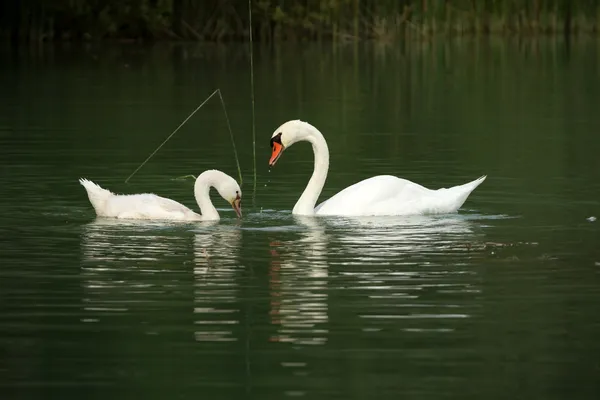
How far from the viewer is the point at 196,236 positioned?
13.9 metres

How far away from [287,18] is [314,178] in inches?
1227

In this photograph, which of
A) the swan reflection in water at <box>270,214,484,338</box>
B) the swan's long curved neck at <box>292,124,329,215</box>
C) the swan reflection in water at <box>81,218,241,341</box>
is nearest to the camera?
the swan reflection in water at <box>270,214,484,338</box>

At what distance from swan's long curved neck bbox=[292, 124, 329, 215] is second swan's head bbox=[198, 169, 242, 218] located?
1.84 ft

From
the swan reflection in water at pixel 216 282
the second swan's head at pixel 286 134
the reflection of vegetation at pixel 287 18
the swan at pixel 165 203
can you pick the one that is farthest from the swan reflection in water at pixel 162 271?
the reflection of vegetation at pixel 287 18

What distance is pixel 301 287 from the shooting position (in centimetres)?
1126

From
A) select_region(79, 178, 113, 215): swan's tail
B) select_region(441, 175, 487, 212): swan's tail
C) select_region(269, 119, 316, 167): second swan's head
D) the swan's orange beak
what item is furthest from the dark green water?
select_region(269, 119, 316, 167): second swan's head

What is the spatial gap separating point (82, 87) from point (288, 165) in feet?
47.7

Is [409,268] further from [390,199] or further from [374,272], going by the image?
[390,199]

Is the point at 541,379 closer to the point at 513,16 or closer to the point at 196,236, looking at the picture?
the point at 196,236

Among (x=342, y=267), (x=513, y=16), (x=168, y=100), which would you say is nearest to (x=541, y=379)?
(x=342, y=267)

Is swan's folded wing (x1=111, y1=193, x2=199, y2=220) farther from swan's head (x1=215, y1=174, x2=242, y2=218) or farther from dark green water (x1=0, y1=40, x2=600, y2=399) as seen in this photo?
swan's head (x1=215, y1=174, x2=242, y2=218)

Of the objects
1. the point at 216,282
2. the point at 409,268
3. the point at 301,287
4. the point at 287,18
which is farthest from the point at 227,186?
the point at 287,18

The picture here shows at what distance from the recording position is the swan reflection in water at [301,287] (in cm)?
983

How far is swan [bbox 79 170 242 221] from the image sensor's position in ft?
48.2
